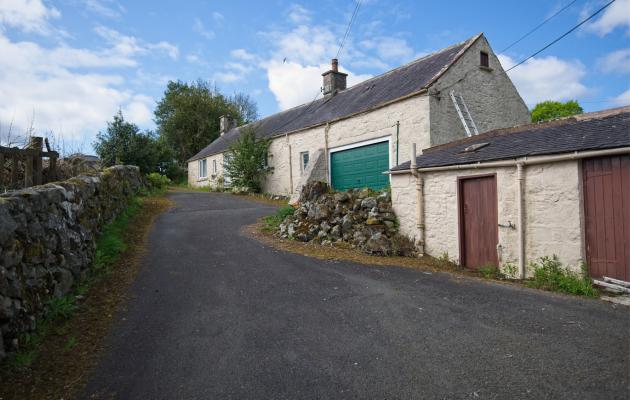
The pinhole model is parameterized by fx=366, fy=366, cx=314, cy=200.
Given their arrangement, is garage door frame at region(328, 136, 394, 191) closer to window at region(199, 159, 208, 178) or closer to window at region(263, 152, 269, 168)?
window at region(263, 152, 269, 168)

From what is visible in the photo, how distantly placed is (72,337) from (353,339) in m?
3.30

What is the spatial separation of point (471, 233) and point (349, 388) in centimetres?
584

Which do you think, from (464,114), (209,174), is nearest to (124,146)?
(209,174)

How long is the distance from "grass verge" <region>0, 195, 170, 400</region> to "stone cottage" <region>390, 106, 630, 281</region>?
664cm

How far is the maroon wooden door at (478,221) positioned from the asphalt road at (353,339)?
125cm

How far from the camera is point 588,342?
402cm

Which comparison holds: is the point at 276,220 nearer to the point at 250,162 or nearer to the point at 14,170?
the point at 14,170

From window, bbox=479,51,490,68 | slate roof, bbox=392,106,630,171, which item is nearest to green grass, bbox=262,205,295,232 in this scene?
slate roof, bbox=392,106,630,171

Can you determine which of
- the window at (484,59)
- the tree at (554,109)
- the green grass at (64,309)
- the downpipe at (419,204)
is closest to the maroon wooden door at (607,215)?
the downpipe at (419,204)

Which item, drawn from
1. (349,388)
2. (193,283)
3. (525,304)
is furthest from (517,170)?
(193,283)

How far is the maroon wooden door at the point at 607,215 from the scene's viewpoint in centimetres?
578

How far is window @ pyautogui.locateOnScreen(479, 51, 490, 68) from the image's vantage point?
47.1 ft

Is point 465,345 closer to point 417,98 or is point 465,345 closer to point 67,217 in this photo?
point 67,217

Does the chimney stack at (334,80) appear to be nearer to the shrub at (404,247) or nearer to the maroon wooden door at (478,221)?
the shrub at (404,247)
